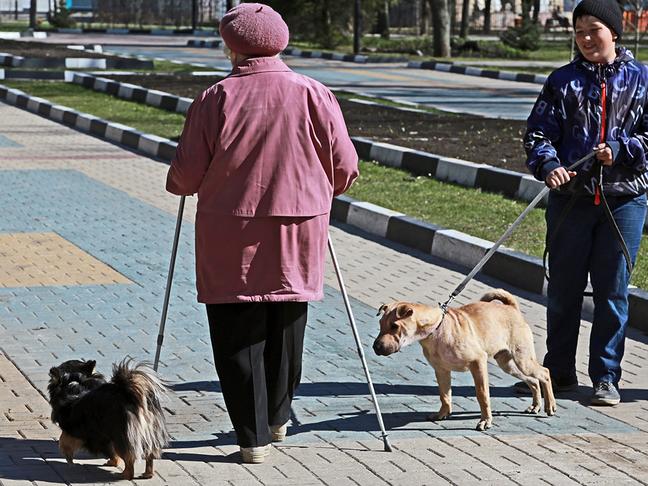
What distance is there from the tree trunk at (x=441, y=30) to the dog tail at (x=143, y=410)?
36.6m

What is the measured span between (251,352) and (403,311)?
705mm

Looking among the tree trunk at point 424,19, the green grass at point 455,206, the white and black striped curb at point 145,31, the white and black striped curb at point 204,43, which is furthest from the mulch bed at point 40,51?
the green grass at point 455,206

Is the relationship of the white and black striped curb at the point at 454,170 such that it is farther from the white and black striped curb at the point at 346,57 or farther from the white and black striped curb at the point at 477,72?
the white and black striped curb at the point at 346,57

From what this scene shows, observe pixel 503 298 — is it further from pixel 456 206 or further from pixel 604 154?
pixel 456 206

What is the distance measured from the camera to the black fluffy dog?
525 cm

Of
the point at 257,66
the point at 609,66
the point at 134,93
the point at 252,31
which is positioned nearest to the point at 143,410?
the point at 257,66

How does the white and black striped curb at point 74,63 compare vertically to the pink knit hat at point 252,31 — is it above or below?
below

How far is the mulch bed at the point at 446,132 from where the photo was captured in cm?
1592

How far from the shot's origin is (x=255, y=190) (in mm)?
5418

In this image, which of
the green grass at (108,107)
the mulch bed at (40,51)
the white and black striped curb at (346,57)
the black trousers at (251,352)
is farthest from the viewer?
the white and black striped curb at (346,57)

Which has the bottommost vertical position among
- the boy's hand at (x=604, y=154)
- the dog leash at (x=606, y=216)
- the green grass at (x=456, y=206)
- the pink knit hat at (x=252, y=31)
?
the green grass at (x=456, y=206)

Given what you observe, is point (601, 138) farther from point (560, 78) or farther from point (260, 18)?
point (260, 18)

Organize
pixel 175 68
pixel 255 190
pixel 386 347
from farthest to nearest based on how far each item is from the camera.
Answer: pixel 175 68 < pixel 386 347 < pixel 255 190

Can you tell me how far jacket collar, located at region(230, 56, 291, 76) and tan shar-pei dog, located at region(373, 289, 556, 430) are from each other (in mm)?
1129
